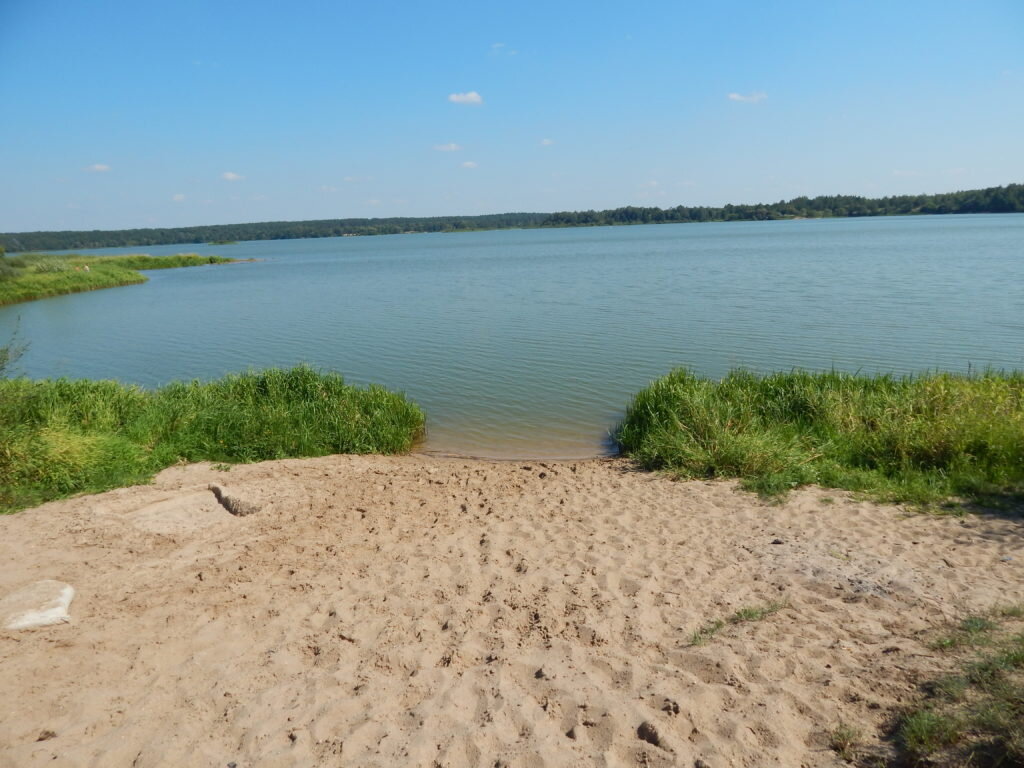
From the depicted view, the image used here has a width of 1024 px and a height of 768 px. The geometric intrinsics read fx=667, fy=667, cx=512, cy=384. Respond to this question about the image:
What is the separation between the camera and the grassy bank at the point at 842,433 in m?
7.88

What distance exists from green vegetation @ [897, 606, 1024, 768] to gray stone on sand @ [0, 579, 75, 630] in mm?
6169

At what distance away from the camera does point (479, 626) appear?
17.4ft

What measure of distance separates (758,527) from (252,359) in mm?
16898

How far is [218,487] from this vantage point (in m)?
8.62

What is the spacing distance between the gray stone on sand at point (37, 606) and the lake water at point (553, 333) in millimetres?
6738

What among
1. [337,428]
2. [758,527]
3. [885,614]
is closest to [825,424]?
[758,527]

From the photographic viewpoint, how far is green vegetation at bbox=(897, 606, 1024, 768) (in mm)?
3277

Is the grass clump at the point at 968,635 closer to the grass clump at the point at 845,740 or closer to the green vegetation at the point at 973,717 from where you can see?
the green vegetation at the point at 973,717

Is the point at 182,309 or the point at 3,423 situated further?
the point at 182,309

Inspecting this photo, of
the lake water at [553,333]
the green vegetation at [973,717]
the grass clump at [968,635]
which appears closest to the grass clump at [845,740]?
the green vegetation at [973,717]

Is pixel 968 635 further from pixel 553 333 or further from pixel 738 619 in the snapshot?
pixel 553 333

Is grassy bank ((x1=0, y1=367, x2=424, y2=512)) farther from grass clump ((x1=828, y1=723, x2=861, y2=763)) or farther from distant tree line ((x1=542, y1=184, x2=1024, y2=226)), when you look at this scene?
distant tree line ((x1=542, y1=184, x2=1024, y2=226))

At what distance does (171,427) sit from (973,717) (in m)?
10.7

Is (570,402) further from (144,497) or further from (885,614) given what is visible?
(885,614)
